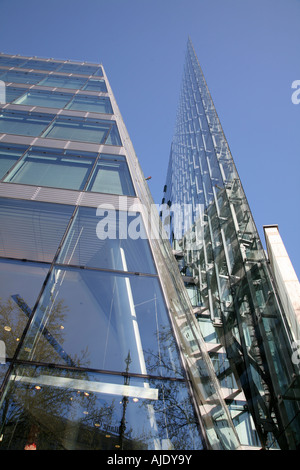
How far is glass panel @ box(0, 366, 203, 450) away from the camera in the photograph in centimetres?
325

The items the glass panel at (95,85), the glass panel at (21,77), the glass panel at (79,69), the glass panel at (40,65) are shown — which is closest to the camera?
the glass panel at (21,77)

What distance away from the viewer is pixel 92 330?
14.7 feet

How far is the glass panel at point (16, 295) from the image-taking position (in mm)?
4176

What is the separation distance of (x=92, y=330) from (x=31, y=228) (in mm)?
3265

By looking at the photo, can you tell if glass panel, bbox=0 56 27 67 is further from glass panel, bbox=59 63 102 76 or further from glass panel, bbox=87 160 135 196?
glass panel, bbox=87 160 135 196

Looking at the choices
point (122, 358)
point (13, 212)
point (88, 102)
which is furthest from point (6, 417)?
point (88, 102)

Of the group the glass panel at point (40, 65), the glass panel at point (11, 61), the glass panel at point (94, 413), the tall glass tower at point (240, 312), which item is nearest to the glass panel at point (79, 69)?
the glass panel at point (40, 65)

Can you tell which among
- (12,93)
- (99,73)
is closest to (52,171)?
(12,93)

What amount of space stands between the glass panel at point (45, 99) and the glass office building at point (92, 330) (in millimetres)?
6263

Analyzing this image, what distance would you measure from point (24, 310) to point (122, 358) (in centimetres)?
168

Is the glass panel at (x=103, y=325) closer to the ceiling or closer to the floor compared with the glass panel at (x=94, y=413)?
closer to the ceiling

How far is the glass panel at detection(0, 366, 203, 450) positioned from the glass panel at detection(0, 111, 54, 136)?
960 cm

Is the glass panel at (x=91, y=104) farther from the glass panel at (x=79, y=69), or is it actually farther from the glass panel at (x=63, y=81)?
the glass panel at (x=79, y=69)

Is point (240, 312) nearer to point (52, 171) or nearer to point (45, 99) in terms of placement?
point (52, 171)
